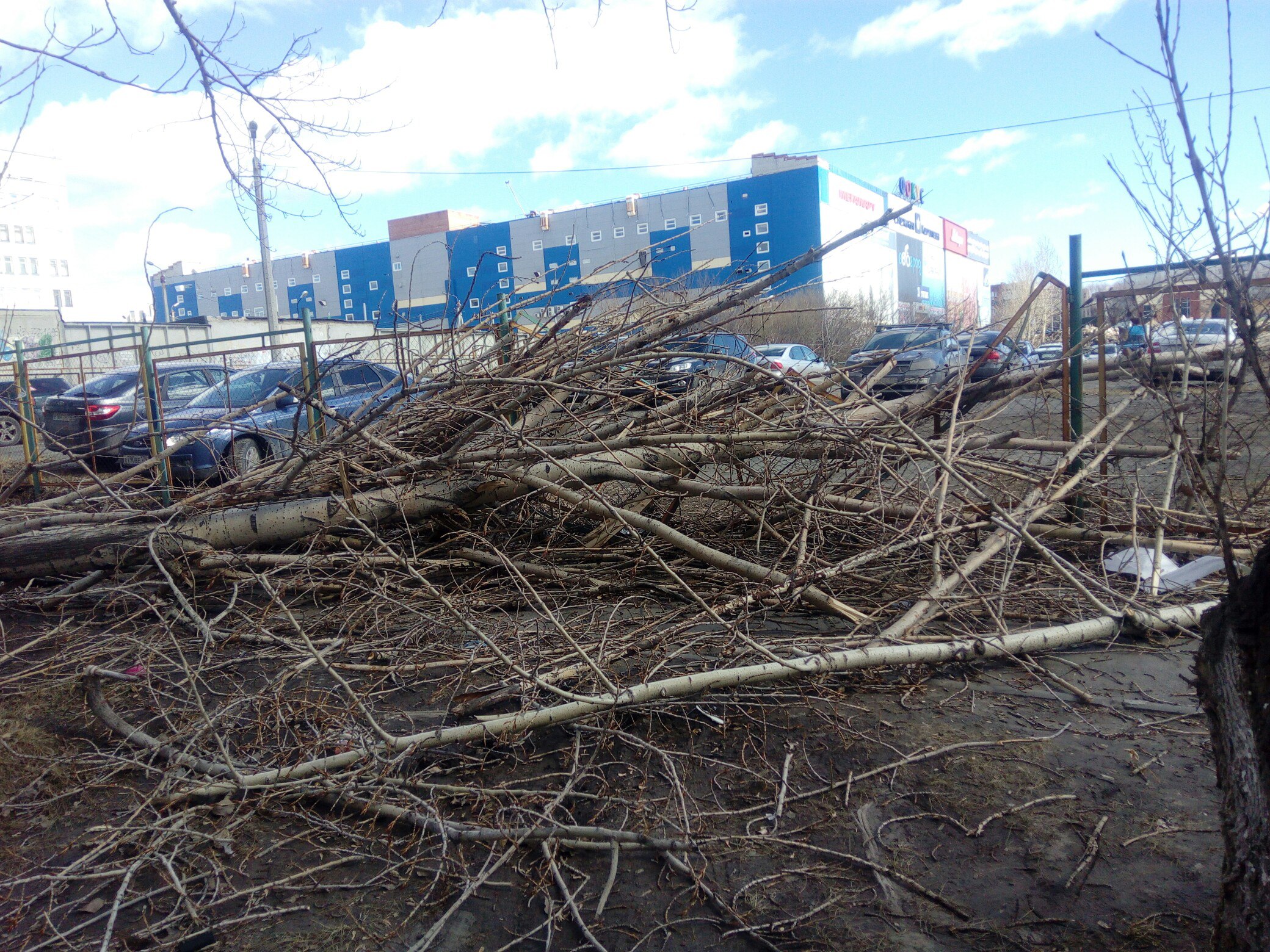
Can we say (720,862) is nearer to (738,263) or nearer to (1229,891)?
(1229,891)

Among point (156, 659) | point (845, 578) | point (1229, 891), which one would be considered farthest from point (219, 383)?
point (1229, 891)

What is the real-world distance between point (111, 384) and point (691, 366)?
9.17m

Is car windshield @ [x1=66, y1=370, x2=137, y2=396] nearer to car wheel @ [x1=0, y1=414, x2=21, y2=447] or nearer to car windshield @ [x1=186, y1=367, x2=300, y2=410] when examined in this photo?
car wheel @ [x1=0, y1=414, x2=21, y2=447]

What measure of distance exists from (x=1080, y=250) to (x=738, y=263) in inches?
97.4

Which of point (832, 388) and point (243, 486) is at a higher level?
point (832, 388)

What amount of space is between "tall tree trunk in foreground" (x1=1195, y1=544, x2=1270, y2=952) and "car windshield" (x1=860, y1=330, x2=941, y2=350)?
3.40 metres

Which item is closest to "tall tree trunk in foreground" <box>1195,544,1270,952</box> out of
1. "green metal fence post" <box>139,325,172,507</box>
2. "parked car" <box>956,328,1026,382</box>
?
"parked car" <box>956,328,1026,382</box>

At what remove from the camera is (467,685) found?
330 cm

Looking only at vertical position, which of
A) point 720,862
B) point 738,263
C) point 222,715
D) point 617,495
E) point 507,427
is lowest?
point 720,862

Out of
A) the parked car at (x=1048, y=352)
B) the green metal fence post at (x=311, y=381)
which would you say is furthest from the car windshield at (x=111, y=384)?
the parked car at (x=1048, y=352)

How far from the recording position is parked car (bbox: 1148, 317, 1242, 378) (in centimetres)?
301

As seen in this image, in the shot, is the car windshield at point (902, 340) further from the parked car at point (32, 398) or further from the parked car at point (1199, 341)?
the parked car at point (32, 398)

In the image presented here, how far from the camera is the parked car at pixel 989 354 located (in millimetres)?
4805

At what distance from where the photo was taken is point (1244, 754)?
1.58 m
